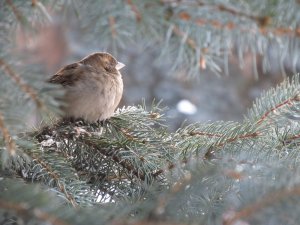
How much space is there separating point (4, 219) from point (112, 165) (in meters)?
0.42

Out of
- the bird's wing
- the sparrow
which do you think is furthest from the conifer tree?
the bird's wing

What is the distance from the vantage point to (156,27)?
0.94 metres

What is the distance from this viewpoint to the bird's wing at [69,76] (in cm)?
201

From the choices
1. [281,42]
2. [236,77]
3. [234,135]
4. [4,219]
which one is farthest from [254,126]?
[236,77]

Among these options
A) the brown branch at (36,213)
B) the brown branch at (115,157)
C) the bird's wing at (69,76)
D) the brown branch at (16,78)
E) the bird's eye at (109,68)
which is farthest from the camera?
the bird's eye at (109,68)

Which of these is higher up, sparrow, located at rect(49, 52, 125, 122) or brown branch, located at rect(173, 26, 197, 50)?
brown branch, located at rect(173, 26, 197, 50)

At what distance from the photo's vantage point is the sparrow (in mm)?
1840

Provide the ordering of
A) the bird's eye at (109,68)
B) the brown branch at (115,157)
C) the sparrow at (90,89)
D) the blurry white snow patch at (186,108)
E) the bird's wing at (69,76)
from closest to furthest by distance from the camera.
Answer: the brown branch at (115,157) → the sparrow at (90,89) → the bird's wing at (69,76) → the bird's eye at (109,68) → the blurry white snow patch at (186,108)

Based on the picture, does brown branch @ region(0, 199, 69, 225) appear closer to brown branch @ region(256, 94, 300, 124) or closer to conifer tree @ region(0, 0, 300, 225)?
conifer tree @ region(0, 0, 300, 225)

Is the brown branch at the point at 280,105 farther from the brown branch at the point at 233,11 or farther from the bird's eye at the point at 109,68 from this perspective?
the bird's eye at the point at 109,68

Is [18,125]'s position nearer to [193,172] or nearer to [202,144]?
[193,172]

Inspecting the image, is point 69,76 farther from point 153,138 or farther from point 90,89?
point 153,138

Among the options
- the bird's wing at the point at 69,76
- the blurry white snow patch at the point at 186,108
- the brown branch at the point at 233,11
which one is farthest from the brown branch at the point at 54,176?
the blurry white snow patch at the point at 186,108

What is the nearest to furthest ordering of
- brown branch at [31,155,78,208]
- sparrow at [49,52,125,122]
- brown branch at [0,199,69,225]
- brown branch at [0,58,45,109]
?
1. brown branch at [0,199,69,225]
2. brown branch at [0,58,45,109]
3. brown branch at [31,155,78,208]
4. sparrow at [49,52,125,122]
